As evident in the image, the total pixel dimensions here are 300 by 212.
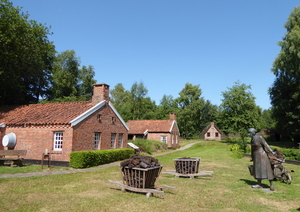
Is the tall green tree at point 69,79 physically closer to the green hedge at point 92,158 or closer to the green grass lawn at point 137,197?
the green hedge at point 92,158

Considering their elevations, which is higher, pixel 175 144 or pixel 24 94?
pixel 24 94

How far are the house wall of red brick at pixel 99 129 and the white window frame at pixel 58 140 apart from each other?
115 cm

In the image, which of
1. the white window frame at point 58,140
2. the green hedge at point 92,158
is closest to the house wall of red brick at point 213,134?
the green hedge at point 92,158

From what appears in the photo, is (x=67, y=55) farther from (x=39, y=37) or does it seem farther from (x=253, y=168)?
(x=253, y=168)

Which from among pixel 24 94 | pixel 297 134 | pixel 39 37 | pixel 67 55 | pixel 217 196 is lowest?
pixel 217 196

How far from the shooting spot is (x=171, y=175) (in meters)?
12.5

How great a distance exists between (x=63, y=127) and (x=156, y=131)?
22496mm

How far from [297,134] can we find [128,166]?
→ 35118 mm

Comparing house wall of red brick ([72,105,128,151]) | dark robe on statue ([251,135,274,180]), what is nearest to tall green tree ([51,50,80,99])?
house wall of red brick ([72,105,128,151])

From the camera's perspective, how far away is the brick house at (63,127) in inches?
639

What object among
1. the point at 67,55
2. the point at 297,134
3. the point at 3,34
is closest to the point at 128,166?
the point at 3,34

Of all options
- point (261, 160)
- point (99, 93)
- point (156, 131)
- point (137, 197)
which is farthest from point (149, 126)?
point (137, 197)

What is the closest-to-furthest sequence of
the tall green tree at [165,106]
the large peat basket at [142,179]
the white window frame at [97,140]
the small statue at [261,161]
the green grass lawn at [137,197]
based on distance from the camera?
1. the green grass lawn at [137,197]
2. the large peat basket at [142,179]
3. the small statue at [261,161]
4. the white window frame at [97,140]
5. the tall green tree at [165,106]

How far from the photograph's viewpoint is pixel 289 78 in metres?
34.1
